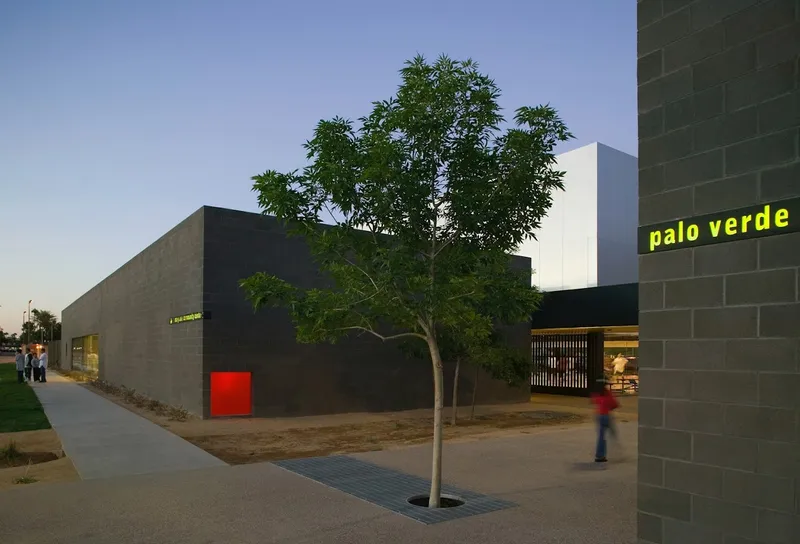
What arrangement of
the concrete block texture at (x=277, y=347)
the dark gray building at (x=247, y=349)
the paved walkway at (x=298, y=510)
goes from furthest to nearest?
the concrete block texture at (x=277, y=347)
the dark gray building at (x=247, y=349)
the paved walkway at (x=298, y=510)

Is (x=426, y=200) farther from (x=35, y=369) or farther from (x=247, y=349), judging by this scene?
(x=35, y=369)

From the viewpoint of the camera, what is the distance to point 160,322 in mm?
23812

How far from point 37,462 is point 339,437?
6.22m

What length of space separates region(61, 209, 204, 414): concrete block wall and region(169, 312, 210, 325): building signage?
13 centimetres

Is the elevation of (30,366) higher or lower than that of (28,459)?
lower

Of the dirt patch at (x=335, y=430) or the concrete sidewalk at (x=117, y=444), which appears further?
the dirt patch at (x=335, y=430)

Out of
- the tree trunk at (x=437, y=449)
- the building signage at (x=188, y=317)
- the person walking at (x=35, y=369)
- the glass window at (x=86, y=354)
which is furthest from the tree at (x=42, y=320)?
the tree trunk at (x=437, y=449)

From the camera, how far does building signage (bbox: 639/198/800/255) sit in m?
4.63

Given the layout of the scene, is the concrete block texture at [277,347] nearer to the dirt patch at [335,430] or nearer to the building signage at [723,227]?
the dirt patch at [335,430]

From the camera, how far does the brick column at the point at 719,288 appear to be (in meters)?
4.66

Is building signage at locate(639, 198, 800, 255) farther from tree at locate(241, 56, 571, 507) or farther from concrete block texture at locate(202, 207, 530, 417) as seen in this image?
concrete block texture at locate(202, 207, 530, 417)

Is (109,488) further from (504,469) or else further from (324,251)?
(504,469)

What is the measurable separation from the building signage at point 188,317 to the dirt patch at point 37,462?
14.9ft

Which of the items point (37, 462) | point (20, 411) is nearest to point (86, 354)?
point (20, 411)
